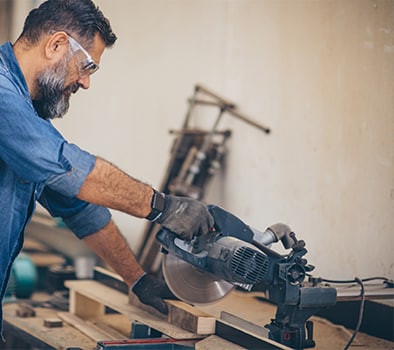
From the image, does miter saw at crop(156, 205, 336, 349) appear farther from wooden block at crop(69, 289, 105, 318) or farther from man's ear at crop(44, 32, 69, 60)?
wooden block at crop(69, 289, 105, 318)

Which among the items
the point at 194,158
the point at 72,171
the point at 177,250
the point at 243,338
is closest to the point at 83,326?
the point at 177,250

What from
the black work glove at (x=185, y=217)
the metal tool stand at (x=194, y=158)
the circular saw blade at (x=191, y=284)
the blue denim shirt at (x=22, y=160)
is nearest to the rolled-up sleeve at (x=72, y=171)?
the blue denim shirt at (x=22, y=160)

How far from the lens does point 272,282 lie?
1926 millimetres

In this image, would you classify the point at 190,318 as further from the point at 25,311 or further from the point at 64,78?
the point at 25,311

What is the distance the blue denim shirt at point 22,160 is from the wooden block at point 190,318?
0.53m

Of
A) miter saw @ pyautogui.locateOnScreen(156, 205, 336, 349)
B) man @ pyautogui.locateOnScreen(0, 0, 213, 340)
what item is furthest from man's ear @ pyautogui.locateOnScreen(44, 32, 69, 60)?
miter saw @ pyautogui.locateOnScreen(156, 205, 336, 349)

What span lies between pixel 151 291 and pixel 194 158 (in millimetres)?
1272

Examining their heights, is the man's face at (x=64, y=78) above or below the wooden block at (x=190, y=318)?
above

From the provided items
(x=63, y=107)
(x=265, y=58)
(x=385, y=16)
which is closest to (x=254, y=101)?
(x=265, y=58)

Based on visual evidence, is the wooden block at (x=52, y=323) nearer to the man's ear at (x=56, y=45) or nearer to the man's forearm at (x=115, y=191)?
the man's forearm at (x=115, y=191)

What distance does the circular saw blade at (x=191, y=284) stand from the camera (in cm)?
213

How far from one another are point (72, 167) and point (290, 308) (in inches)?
28.2

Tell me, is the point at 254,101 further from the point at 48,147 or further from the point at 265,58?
the point at 48,147

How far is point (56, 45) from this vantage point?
2.00 m
